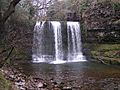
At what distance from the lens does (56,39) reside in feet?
79.3

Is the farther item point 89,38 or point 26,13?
point 89,38

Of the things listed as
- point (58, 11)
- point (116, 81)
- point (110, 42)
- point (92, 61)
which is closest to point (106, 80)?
point (116, 81)

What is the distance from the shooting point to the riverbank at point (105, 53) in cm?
1986

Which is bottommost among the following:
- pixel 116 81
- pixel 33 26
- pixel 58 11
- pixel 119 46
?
pixel 116 81

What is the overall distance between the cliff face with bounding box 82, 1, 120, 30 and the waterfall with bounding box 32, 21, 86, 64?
1325 mm

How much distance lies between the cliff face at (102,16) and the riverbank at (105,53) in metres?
1.87

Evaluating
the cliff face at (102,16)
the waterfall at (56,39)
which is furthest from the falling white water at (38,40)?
the cliff face at (102,16)

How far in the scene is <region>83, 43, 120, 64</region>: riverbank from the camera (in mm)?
19862

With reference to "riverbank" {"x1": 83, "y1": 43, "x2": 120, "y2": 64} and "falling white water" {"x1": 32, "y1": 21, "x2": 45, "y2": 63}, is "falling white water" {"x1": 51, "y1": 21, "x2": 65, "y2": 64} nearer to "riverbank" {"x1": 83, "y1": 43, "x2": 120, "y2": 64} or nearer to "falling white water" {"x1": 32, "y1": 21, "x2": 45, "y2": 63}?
"falling white water" {"x1": 32, "y1": 21, "x2": 45, "y2": 63}

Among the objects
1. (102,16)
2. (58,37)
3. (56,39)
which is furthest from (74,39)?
(102,16)

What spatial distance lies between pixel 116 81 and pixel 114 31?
11.6 metres

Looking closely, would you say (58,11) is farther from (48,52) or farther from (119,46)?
(119,46)

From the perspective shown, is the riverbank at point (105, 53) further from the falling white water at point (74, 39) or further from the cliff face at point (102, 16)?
the cliff face at point (102, 16)

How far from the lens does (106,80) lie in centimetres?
1220
